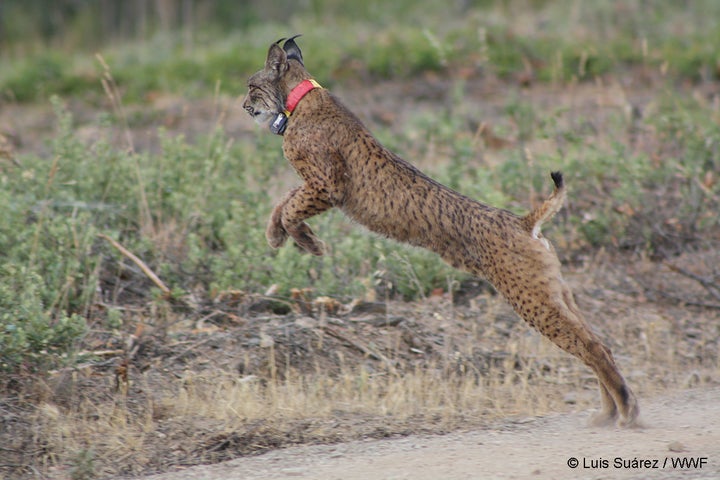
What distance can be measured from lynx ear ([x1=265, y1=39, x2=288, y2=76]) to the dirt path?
245 cm

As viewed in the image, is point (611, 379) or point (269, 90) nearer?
point (611, 379)

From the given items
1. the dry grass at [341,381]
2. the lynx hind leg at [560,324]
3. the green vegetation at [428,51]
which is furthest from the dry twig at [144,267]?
the green vegetation at [428,51]

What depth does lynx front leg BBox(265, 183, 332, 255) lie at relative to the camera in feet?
20.6

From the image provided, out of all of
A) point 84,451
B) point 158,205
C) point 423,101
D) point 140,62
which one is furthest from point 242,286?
point 140,62

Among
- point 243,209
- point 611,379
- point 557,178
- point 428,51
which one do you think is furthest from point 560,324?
point 428,51

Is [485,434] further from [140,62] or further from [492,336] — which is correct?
[140,62]

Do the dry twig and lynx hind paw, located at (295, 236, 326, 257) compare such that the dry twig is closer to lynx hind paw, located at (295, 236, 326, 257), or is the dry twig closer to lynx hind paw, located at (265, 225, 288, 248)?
lynx hind paw, located at (265, 225, 288, 248)

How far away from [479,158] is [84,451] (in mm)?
6818

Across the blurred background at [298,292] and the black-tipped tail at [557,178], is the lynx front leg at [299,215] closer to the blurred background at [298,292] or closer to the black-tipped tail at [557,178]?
the blurred background at [298,292]

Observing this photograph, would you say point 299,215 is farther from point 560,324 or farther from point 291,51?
point 560,324

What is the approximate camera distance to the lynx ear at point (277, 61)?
21.4 ft

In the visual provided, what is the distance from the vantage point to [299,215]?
629 centimetres

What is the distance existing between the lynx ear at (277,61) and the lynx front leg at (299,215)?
0.81 m

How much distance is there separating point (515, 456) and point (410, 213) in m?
1.64
